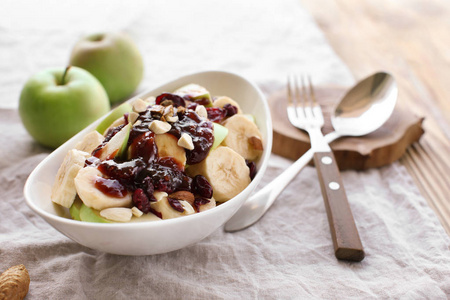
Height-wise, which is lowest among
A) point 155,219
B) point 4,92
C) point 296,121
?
point 4,92

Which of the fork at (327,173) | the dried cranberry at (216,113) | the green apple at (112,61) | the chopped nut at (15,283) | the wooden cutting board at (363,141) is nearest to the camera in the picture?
the chopped nut at (15,283)

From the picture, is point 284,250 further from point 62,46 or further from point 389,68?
point 62,46

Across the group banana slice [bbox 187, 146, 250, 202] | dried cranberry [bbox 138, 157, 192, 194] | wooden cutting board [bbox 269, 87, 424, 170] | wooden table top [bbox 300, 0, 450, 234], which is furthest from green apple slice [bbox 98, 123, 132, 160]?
wooden table top [bbox 300, 0, 450, 234]

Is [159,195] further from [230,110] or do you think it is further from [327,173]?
[327,173]

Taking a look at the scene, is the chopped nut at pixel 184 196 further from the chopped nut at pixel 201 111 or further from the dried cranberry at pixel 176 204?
the chopped nut at pixel 201 111

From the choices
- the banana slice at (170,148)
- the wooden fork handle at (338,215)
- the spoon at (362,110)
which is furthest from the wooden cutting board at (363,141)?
the banana slice at (170,148)

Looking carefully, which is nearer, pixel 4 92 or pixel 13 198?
pixel 13 198

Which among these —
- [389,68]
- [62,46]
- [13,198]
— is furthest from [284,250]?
[62,46]
